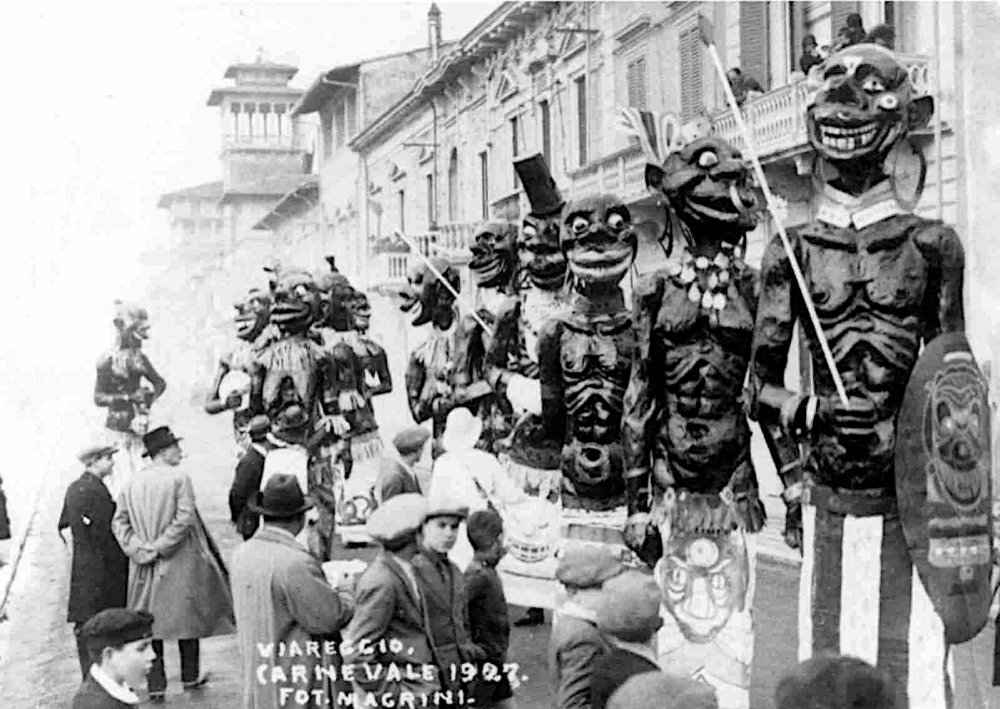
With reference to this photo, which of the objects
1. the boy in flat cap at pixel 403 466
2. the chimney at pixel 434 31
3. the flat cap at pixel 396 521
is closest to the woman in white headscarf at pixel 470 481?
the boy in flat cap at pixel 403 466

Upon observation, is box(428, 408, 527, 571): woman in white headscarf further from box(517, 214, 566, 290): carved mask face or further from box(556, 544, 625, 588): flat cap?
box(556, 544, 625, 588): flat cap

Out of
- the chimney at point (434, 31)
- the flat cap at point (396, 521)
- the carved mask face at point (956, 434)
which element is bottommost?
the flat cap at point (396, 521)

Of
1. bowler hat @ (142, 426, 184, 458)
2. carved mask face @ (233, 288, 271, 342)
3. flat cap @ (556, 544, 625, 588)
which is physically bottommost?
flat cap @ (556, 544, 625, 588)

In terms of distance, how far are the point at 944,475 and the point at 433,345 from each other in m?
4.22

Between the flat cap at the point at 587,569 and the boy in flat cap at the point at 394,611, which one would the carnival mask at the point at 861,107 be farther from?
the boy in flat cap at the point at 394,611

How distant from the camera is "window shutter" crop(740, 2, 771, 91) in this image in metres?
9.55

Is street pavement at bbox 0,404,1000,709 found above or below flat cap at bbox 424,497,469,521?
below

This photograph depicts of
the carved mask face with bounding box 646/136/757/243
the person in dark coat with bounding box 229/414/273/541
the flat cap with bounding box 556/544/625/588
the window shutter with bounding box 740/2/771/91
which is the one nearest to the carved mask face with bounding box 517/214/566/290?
the person in dark coat with bounding box 229/414/273/541

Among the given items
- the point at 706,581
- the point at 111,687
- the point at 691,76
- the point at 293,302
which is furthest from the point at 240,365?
the point at 111,687

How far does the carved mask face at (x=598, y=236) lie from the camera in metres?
5.45

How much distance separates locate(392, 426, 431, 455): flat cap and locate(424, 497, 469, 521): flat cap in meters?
2.46

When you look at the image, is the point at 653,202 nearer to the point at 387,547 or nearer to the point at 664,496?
the point at 664,496

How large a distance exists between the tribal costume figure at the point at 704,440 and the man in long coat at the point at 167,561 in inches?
90.7

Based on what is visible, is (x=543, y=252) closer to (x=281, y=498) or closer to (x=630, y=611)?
(x=281, y=498)
